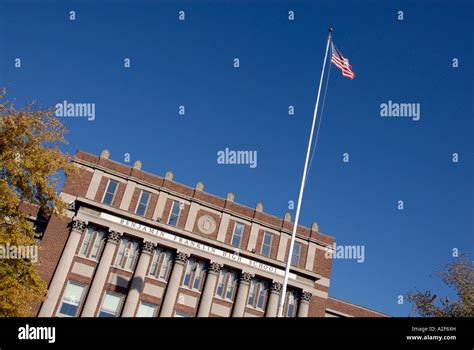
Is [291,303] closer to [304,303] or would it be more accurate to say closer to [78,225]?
[304,303]

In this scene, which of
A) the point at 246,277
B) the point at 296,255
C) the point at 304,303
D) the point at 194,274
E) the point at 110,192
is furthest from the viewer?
the point at 296,255

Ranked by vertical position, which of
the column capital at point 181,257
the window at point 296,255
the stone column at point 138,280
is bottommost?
the stone column at point 138,280

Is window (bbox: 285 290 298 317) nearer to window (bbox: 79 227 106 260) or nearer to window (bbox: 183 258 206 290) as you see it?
window (bbox: 183 258 206 290)

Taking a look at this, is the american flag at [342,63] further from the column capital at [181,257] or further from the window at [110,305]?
the window at [110,305]

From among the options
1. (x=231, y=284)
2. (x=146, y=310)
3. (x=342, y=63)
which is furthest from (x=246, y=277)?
(x=342, y=63)

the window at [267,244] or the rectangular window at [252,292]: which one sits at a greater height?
the window at [267,244]

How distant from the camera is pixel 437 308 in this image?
31469 mm

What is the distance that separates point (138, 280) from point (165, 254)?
316 cm

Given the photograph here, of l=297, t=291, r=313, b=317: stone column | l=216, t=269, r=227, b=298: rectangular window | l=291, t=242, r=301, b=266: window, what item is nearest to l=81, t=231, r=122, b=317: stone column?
l=216, t=269, r=227, b=298: rectangular window

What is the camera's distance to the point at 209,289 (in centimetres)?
3253

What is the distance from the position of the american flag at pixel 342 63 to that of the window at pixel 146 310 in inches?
883

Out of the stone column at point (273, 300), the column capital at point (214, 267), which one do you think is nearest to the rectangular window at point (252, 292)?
the stone column at point (273, 300)

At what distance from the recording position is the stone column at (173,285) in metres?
30.8
